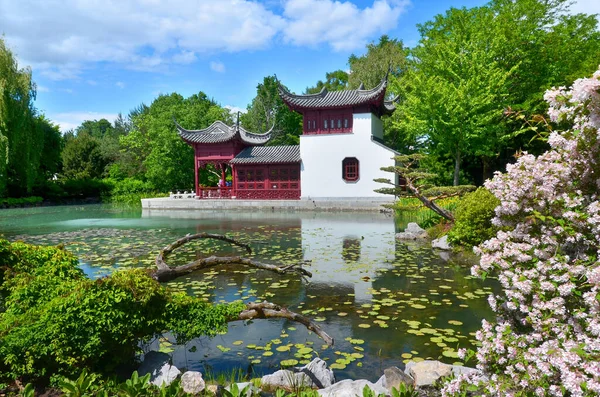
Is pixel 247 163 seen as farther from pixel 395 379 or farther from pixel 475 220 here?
pixel 395 379

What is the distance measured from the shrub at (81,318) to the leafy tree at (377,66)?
102 feet

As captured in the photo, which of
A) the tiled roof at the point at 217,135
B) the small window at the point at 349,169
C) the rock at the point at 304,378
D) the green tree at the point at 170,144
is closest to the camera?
the rock at the point at 304,378

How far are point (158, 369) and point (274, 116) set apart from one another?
33.2m

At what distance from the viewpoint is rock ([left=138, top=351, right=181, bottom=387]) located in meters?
3.08

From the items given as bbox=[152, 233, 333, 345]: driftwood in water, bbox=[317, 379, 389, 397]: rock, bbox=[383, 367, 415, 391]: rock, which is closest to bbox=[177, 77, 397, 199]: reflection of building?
bbox=[152, 233, 333, 345]: driftwood in water

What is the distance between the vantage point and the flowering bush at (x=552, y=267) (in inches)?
80.0

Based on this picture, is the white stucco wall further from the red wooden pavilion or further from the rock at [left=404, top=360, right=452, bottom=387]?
the rock at [left=404, top=360, right=452, bottom=387]

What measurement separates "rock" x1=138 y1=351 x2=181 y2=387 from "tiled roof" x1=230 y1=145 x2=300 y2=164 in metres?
21.6

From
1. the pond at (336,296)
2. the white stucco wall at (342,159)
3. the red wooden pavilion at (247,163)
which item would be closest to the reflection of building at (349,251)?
the pond at (336,296)

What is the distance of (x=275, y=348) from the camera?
414 centimetres

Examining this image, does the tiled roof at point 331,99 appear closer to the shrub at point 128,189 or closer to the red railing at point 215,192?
the red railing at point 215,192

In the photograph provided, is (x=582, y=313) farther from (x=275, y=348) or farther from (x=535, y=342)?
(x=275, y=348)

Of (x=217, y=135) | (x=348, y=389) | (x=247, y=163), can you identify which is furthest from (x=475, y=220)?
(x=217, y=135)

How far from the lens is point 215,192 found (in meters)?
26.4
